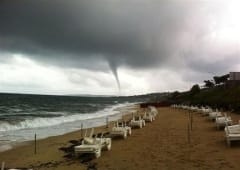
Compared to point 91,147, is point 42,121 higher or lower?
lower

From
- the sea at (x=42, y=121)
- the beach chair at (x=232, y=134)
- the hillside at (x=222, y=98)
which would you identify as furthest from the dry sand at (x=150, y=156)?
the hillside at (x=222, y=98)

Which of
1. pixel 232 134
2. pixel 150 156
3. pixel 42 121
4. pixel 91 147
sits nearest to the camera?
pixel 150 156

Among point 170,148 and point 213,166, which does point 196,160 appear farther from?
point 170,148

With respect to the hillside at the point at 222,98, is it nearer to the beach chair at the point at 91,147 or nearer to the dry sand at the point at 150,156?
the dry sand at the point at 150,156

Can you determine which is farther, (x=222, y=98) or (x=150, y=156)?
(x=222, y=98)

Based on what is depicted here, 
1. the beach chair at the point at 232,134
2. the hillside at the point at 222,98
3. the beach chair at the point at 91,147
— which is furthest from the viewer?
the hillside at the point at 222,98

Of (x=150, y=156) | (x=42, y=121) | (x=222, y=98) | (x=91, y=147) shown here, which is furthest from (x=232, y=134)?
(x=222, y=98)

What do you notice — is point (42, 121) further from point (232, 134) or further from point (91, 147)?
point (232, 134)

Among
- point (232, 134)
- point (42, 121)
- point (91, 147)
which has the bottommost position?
point (42, 121)

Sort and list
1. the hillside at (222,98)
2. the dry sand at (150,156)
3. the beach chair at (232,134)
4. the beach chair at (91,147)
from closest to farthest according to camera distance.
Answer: the dry sand at (150,156) < the beach chair at (91,147) < the beach chair at (232,134) < the hillside at (222,98)

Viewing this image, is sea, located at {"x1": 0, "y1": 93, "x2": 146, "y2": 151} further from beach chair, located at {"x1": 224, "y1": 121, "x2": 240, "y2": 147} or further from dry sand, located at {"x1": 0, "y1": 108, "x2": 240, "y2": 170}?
beach chair, located at {"x1": 224, "y1": 121, "x2": 240, "y2": 147}

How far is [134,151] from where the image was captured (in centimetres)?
1672

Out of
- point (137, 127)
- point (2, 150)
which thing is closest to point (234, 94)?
point (137, 127)

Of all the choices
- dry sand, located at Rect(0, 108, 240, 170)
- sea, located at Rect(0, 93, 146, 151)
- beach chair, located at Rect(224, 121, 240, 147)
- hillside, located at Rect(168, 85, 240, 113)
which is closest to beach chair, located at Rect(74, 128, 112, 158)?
dry sand, located at Rect(0, 108, 240, 170)
